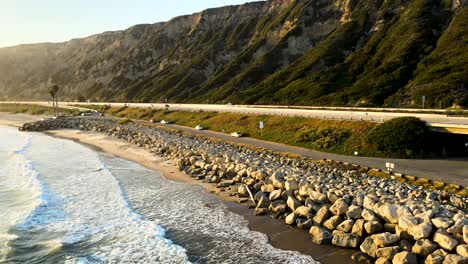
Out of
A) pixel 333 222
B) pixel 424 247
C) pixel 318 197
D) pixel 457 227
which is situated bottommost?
pixel 333 222

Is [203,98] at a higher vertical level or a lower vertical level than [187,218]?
higher

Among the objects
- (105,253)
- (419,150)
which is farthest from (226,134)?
(105,253)

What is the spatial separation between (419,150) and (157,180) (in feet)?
74.0

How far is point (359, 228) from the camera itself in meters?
15.9

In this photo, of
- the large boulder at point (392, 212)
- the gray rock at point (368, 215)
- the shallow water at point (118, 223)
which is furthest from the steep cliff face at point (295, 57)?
the shallow water at point (118, 223)

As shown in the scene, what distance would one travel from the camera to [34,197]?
2591 cm

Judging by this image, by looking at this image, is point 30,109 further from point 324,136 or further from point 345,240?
point 345,240

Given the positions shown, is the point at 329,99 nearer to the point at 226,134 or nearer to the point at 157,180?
the point at 226,134

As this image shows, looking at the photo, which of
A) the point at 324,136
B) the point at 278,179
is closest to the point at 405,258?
the point at 278,179

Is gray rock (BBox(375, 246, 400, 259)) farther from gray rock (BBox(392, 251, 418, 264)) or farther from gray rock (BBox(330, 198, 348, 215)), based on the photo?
gray rock (BBox(330, 198, 348, 215))

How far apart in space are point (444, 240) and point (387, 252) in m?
2.05

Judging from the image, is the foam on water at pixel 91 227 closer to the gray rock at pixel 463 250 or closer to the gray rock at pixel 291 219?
the gray rock at pixel 291 219

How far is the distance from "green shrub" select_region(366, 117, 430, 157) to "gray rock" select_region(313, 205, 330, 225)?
1615 centimetres

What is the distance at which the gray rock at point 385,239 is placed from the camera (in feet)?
47.4
